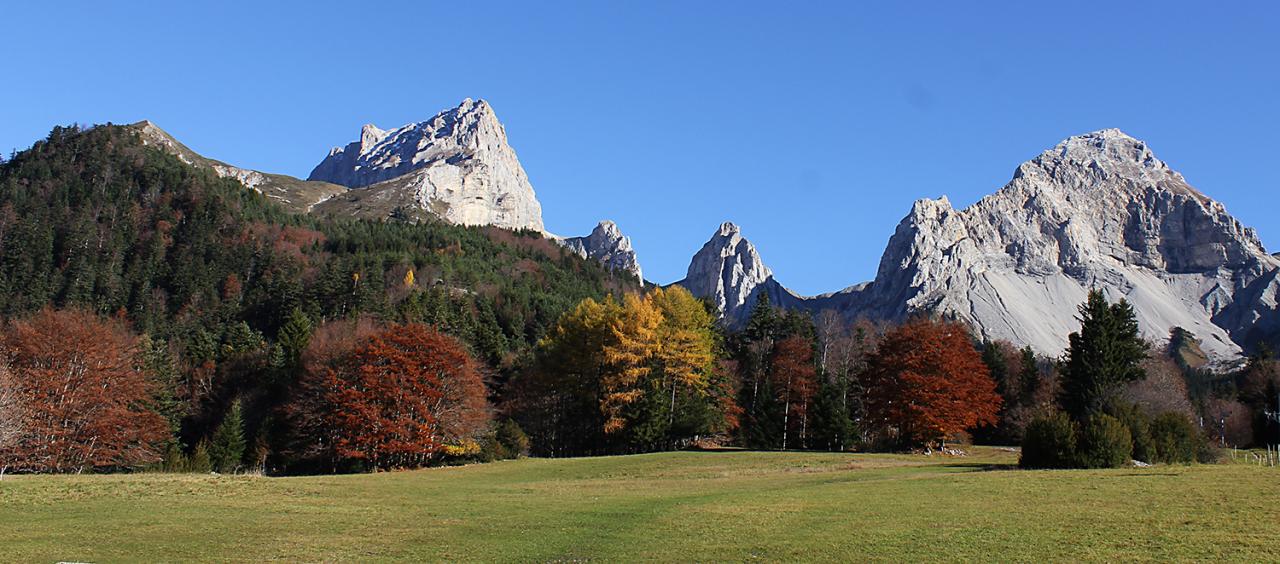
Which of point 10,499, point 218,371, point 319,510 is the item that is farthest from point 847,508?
point 218,371

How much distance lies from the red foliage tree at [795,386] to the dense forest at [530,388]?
0.24m

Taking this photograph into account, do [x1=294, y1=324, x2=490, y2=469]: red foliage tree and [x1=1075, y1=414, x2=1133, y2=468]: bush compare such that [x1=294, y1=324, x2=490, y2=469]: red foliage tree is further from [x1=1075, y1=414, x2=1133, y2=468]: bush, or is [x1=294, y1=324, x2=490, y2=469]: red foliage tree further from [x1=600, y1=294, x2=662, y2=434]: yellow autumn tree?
[x1=1075, y1=414, x2=1133, y2=468]: bush

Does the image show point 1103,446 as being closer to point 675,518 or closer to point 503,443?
point 675,518

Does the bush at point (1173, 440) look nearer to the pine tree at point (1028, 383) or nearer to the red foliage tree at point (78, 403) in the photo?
the pine tree at point (1028, 383)

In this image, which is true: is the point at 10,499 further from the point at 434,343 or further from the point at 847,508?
the point at 434,343

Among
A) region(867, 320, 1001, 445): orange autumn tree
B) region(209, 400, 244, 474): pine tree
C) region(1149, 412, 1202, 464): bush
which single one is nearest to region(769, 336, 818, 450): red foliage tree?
region(867, 320, 1001, 445): orange autumn tree

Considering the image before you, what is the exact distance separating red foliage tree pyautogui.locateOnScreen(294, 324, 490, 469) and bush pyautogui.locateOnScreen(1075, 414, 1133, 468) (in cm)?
3760

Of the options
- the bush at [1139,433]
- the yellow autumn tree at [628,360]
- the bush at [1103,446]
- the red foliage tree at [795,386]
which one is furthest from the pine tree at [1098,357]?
the yellow autumn tree at [628,360]

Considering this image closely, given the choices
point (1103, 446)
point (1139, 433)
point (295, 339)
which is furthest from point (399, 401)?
point (1139, 433)

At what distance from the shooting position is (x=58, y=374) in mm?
57094

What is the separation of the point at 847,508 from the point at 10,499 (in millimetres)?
26703

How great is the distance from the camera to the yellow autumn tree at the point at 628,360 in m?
67.7

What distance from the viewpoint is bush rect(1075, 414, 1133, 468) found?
38906 mm

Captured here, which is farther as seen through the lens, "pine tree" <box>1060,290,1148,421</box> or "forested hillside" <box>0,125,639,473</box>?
"forested hillside" <box>0,125,639,473</box>
